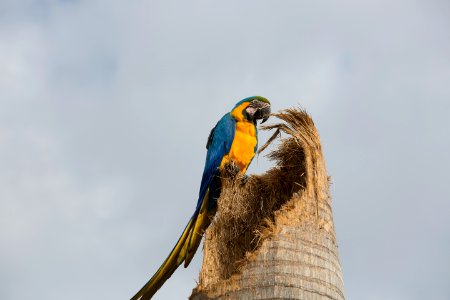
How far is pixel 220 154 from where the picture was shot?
5.71m

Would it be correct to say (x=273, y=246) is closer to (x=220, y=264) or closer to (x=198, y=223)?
(x=220, y=264)

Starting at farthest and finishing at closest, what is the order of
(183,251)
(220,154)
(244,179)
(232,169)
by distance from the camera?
(220,154), (232,169), (244,179), (183,251)

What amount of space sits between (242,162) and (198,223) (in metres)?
1.00

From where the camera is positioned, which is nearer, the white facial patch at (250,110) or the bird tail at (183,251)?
the bird tail at (183,251)

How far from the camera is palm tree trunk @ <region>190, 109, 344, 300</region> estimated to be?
134 inches

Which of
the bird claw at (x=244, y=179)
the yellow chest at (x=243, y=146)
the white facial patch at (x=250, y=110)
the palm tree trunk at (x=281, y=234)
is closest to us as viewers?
the palm tree trunk at (x=281, y=234)

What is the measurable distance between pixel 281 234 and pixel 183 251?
1.28 m

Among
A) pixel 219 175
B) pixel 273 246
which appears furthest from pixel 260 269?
pixel 219 175

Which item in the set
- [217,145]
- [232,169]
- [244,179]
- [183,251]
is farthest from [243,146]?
[183,251]

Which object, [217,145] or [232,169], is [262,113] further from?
[232,169]

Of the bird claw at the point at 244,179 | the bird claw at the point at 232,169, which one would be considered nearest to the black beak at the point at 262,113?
the bird claw at the point at 232,169

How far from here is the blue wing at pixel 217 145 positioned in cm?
556

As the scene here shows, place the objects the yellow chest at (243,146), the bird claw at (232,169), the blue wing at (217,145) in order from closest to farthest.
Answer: the bird claw at (232,169)
the blue wing at (217,145)
the yellow chest at (243,146)

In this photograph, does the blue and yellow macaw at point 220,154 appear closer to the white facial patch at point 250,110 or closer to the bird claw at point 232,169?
the white facial patch at point 250,110
